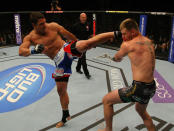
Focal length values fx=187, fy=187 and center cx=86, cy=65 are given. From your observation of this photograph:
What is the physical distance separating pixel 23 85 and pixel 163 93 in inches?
119

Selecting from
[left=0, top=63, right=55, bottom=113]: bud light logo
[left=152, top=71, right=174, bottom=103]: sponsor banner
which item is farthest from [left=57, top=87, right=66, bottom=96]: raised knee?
[left=152, top=71, right=174, bottom=103]: sponsor banner

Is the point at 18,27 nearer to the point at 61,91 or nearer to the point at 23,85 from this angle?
the point at 23,85

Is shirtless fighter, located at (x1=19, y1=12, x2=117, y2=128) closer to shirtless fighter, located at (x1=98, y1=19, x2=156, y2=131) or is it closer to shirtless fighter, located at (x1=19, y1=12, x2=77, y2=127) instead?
shirtless fighter, located at (x1=19, y1=12, x2=77, y2=127)

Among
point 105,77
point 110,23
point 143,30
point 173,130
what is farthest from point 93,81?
point 110,23

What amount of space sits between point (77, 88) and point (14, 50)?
4456 mm

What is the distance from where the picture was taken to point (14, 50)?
7.51 metres

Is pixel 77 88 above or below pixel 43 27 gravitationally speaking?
below

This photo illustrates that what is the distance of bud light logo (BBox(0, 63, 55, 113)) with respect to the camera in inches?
141

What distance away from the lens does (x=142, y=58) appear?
77.9 inches

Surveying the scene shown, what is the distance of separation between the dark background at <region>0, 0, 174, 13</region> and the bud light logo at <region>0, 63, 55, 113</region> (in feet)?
17.4

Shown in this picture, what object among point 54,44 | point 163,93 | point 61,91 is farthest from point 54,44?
point 163,93

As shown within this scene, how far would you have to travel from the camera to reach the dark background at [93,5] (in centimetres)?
861

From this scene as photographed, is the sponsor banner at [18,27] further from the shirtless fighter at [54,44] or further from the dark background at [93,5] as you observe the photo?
the shirtless fighter at [54,44]

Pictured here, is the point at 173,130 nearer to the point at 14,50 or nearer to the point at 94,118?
the point at 94,118
